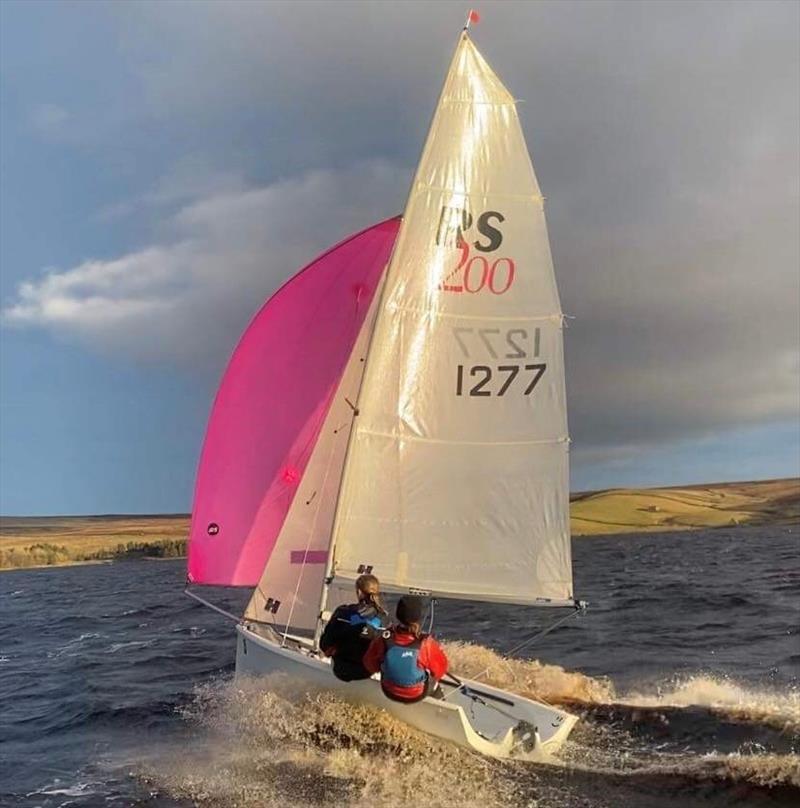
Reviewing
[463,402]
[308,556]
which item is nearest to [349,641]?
[308,556]

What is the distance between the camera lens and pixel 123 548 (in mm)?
113938

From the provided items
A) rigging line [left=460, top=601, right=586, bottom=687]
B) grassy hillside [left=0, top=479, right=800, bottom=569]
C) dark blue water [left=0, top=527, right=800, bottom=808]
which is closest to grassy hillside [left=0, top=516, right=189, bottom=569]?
grassy hillside [left=0, top=479, right=800, bottom=569]

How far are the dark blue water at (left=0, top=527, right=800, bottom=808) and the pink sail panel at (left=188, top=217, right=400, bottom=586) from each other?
232cm

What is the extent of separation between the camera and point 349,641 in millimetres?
9820

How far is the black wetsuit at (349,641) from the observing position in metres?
9.78

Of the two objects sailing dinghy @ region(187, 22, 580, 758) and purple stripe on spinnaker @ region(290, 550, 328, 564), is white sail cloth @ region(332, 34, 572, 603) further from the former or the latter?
purple stripe on spinnaker @ region(290, 550, 328, 564)

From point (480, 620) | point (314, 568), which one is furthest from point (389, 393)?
point (480, 620)

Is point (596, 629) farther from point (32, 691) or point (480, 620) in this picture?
point (32, 691)

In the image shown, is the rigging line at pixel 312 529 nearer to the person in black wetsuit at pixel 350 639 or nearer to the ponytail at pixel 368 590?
the ponytail at pixel 368 590

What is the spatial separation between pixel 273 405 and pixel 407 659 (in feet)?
A: 17.3

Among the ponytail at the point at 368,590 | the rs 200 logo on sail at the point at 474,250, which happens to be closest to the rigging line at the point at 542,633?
the ponytail at the point at 368,590

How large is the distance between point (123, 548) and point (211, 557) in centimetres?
10752

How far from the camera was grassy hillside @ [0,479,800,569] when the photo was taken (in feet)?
367

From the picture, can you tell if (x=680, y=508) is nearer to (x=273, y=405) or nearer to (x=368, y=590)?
(x=273, y=405)
